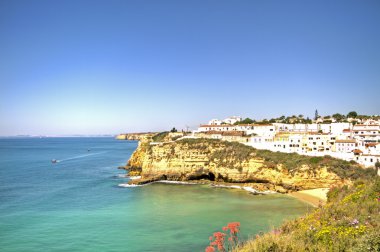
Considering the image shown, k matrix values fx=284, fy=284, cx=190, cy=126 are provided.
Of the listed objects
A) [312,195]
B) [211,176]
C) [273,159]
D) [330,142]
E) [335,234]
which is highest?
[330,142]

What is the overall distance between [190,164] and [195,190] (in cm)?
878

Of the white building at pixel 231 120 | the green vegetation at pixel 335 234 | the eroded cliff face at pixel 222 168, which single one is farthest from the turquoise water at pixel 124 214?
the white building at pixel 231 120

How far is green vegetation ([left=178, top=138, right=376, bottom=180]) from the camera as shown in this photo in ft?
120

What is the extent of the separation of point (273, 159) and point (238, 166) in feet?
17.6

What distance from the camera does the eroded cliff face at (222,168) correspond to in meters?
38.3

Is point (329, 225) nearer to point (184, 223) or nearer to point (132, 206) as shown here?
point (184, 223)

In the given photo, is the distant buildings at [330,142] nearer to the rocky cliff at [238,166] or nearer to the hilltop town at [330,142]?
the hilltop town at [330,142]

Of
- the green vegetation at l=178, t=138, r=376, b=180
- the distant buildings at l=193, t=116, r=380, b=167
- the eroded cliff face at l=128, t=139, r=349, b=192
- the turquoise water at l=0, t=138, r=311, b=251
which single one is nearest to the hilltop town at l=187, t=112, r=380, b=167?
the distant buildings at l=193, t=116, r=380, b=167

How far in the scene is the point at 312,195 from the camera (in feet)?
116

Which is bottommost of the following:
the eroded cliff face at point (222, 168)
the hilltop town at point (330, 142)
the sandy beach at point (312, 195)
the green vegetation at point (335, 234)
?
the sandy beach at point (312, 195)

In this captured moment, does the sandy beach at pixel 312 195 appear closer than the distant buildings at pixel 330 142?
Yes

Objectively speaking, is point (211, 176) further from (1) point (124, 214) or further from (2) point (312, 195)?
(1) point (124, 214)

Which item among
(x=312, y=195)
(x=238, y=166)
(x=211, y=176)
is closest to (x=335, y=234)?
(x=312, y=195)

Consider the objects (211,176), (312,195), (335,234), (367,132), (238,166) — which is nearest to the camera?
(335,234)
